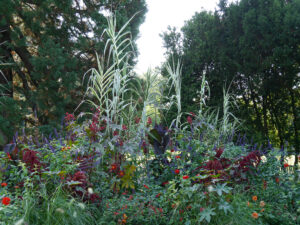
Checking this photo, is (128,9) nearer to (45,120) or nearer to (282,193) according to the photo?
(45,120)

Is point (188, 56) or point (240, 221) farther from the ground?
point (188, 56)

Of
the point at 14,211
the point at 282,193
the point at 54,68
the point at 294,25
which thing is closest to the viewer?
the point at 14,211

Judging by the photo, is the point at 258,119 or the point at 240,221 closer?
the point at 240,221

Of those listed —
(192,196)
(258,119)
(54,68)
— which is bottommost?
(192,196)

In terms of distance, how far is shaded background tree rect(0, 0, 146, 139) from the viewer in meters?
5.38

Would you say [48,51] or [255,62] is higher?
[255,62]

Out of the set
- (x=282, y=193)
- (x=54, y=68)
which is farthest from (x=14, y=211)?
(x=54, y=68)

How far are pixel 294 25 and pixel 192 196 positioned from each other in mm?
4366

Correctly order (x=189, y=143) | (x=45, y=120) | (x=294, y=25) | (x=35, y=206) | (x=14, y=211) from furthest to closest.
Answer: (x=45, y=120) < (x=294, y=25) < (x=189, y=143) < (x=35, y=206) < (x=14, y=211)

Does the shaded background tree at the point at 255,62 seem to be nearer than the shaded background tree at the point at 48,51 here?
Yes

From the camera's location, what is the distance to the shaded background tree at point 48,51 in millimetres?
5375

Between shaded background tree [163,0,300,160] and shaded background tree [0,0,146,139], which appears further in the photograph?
shaded background tree [0,0,146,139]

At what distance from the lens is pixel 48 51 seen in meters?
5.38

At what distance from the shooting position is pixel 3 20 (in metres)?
5.30
